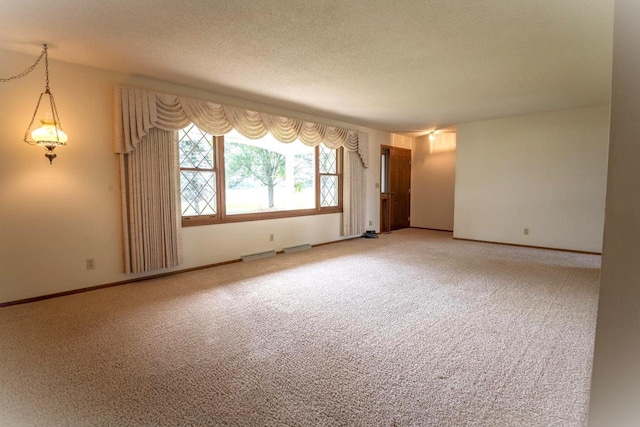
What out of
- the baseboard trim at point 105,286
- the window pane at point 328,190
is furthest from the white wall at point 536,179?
the baseboard trim at point 105,286

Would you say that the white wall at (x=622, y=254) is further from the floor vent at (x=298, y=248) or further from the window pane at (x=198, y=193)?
the floor vent at (x=298, y=248)

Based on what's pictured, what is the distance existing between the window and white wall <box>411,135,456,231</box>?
9.57 ft

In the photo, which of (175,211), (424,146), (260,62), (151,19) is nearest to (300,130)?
(260,62)

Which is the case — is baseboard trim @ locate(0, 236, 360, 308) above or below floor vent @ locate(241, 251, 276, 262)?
below

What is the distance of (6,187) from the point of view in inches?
117

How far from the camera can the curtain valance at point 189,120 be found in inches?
138

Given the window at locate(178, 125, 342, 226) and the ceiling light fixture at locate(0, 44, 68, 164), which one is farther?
the window at locate(178, 125, 342, 226)

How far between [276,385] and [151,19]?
8.95 feet

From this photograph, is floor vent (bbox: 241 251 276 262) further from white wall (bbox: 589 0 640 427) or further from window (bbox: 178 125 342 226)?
white wall (bbox: 589 0 640 427)

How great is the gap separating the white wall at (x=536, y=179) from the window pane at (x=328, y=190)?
2.57 metres

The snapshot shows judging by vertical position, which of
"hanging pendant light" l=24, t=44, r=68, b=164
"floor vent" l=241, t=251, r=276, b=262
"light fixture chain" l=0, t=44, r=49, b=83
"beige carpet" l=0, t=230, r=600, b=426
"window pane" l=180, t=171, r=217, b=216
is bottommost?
"beige carpet" l=0, t=230, r=600, b=426

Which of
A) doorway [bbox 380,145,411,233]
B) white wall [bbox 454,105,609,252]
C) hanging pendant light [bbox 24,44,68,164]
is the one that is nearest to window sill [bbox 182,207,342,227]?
hanging pendant light [bbox 24,44,68,164]

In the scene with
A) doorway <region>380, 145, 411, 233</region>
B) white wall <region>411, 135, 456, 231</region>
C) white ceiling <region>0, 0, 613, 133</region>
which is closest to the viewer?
white ceiling <region>0, 0, 613, 133</region>

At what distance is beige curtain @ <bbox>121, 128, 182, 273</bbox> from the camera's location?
3648 mm
